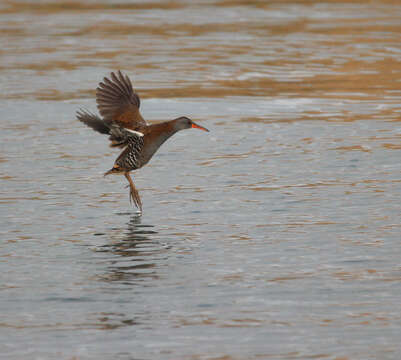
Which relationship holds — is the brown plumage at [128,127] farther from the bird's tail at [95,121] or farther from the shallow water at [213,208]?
the shallow water at [213,208]

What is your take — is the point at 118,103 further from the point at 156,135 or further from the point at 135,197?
the point at 135,197

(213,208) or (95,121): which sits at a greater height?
(95,121)

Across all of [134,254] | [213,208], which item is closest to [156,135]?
[213,208]

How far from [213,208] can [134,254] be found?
171cm

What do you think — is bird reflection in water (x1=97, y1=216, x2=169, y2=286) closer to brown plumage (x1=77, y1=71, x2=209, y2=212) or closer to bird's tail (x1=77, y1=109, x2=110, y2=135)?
brown plumage (x1=77, y1=71, x2=209, y2=212)

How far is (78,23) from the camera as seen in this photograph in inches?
975

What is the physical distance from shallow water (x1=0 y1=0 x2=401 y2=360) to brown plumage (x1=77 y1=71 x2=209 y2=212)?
0.50 m

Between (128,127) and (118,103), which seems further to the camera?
(118,103)

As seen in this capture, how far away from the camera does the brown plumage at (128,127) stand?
9.51m

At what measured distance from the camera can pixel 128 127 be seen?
9.95m

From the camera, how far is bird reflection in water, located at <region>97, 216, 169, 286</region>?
24.8 ft

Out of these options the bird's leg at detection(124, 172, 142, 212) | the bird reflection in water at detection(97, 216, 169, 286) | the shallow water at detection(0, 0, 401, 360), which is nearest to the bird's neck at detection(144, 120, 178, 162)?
the bird's leg at detection(124, 172, 142, 212)

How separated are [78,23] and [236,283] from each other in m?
18.3

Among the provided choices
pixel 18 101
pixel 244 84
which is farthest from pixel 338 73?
pixel 18 101
